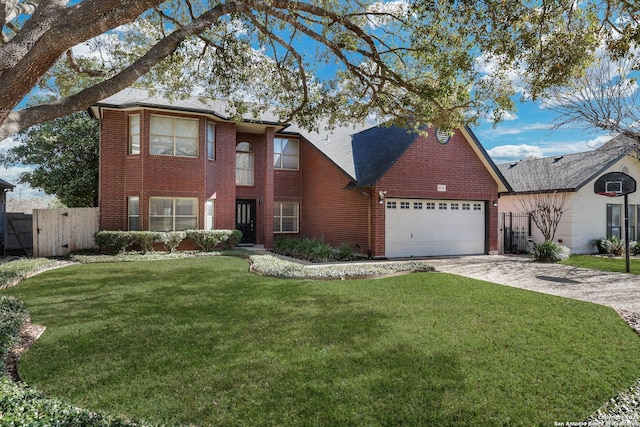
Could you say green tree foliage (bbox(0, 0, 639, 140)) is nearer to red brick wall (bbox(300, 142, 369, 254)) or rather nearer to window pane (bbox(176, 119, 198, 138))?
window pane (bbox(176, 119, 198, 138))

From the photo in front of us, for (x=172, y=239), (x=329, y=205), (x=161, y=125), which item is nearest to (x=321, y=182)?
(x=329, y=205)

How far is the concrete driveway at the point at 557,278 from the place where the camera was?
8.17 meters

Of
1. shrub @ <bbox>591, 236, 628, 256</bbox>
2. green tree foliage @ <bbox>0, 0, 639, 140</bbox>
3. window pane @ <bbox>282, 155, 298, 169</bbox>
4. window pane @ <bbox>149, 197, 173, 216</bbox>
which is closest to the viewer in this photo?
green tree foliage @ <bbox>0, 0, 639, 140</bbox>

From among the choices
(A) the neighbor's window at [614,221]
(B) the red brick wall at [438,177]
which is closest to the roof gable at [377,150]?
(B) the red brick wall at [438,177]

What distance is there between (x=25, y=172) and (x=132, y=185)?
36.4 feet

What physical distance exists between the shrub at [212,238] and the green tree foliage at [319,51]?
5670 mm

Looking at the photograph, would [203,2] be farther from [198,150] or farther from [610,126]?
[610,126]

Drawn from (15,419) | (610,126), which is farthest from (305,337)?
(610,126)

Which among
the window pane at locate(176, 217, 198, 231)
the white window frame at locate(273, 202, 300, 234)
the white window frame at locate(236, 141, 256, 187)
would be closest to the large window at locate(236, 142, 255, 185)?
the white window frame at locate(236, 141, 256, 187)

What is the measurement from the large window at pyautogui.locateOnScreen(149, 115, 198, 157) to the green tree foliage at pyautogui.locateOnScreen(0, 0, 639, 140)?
8.97 feet

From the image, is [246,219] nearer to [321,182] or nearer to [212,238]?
[212,238]

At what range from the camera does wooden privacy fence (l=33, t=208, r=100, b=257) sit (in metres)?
14.4

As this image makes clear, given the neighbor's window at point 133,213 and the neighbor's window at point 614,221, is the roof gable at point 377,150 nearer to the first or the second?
the neighbor's window at point 133,213

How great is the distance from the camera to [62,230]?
14.8 metres
